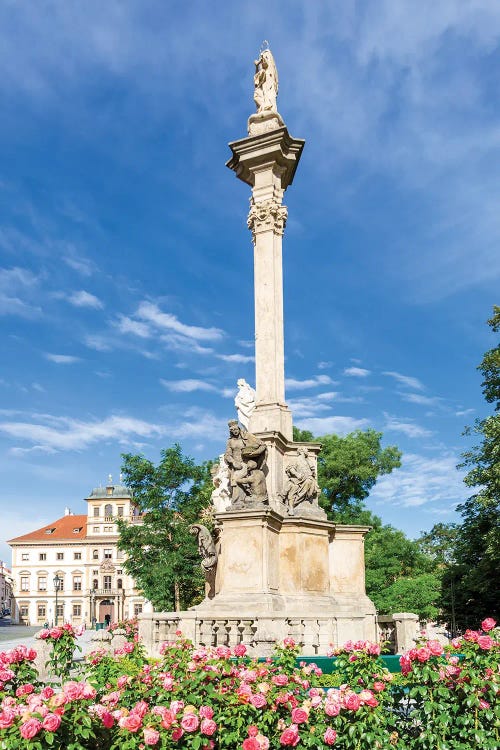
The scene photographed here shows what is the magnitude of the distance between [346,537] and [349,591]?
1.26 metres

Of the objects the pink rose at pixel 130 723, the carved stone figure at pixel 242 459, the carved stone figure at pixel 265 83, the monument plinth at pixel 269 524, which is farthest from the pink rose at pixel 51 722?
the carved stone figure at pixel 265 83

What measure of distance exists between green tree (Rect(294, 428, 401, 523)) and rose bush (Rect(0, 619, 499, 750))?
3323 centimetres

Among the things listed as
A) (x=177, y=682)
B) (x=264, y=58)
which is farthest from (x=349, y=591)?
(x=264, y=58)

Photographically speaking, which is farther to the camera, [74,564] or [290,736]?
[74,564]

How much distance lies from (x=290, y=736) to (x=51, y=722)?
1656 mm

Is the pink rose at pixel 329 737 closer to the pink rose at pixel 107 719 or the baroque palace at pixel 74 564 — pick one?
the pink rose at pixel 107 719

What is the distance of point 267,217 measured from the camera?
18250 mm

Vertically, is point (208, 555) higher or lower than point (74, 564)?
higher

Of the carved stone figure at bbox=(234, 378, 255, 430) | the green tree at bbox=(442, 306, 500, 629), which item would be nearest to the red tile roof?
the green tree at bbox=(442, 306, 500, 629)

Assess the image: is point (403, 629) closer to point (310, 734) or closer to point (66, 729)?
point (310, 734)

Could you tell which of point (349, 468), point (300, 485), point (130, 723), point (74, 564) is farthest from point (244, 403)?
point (74, 564)

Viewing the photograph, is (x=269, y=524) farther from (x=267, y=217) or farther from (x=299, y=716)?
(x=299, y=716)

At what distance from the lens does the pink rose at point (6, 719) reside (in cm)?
401

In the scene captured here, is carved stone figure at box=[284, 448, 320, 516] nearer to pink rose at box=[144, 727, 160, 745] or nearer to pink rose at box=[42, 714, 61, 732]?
pink rose at box=[144, 727, 160, 745]
